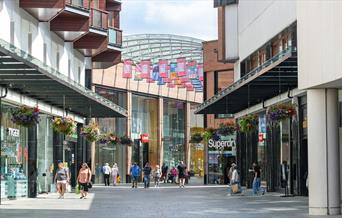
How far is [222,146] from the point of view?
58.8 m

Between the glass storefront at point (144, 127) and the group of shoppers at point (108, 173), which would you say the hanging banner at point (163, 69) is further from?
the group of shoppers at point (108, 173)

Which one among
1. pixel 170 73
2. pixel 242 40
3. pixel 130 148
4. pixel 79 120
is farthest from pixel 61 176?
pixel 170 73

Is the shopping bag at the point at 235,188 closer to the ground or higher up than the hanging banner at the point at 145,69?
closer to the ground

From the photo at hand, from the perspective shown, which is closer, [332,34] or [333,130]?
[332,34]

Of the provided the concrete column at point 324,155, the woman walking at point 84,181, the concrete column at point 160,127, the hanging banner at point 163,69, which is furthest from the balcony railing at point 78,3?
the concrete column at point 160,127

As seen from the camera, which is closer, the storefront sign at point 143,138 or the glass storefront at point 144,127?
the glass storefront at point 144,127

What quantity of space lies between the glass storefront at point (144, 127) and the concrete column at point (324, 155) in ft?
152

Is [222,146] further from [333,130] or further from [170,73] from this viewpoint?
[333,130]

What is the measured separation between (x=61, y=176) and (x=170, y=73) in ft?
132

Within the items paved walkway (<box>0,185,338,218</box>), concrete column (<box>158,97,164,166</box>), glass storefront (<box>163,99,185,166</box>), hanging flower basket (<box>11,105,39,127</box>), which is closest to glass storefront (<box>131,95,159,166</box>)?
concrete column (<box>158,97,164,166</box>)

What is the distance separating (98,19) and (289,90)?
41.2 ft

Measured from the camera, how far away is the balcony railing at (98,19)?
4162cm

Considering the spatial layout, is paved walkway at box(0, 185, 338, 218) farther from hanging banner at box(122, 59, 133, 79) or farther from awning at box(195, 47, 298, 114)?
hanging banner at box(122, 59, 133, 79)

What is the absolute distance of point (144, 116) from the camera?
72312mm
